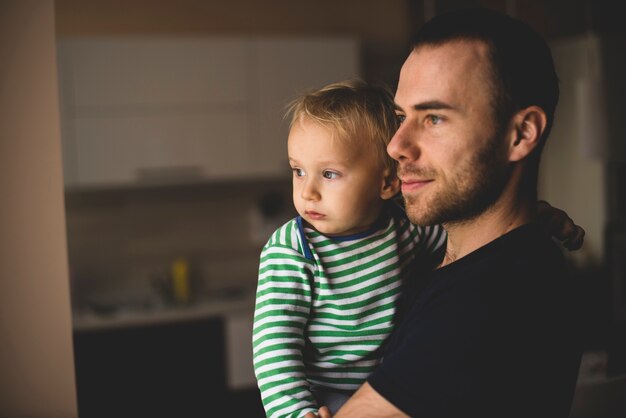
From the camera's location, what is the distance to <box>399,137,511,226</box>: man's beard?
1.11 m

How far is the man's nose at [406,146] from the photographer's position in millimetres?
1123

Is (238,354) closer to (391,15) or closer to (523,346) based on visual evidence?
(391,15)

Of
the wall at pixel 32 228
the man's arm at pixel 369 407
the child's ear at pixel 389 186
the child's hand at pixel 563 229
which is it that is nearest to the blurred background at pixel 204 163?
the child's hand at pixel 563 229

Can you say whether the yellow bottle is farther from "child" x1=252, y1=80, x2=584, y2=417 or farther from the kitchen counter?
"child" x1=252, y1=80, x2=584, y2=417

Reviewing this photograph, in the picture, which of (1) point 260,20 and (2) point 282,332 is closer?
(2) point 282,332

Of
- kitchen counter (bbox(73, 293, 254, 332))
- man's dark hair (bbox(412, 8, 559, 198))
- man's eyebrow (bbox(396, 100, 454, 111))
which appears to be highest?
man's dark hair (bbox(412, 8, 559, 198))

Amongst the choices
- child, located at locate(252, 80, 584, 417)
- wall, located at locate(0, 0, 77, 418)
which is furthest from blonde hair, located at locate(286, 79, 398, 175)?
wall, located at locate(0, 0, 77, 418)

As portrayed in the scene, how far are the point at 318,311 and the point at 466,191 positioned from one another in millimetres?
322

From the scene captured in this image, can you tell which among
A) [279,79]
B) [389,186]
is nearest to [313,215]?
[389,186]

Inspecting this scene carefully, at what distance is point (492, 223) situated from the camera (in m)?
1.16

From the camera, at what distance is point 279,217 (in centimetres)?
471

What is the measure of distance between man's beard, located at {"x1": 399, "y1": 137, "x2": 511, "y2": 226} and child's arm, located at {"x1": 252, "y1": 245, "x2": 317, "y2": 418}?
0.22 m

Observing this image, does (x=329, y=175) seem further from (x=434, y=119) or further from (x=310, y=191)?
(x=434, y=119)

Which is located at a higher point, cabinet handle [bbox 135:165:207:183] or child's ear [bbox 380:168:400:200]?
child's ear [bbox 380:168:400:200]
